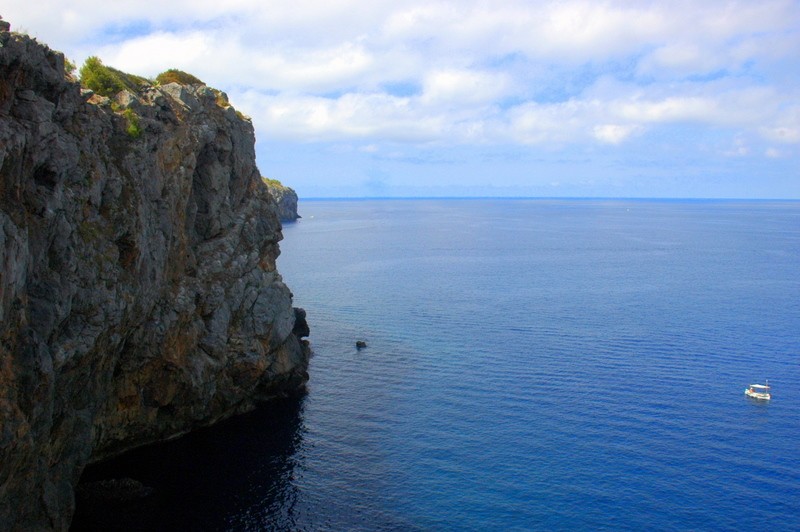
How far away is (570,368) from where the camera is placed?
82438mm

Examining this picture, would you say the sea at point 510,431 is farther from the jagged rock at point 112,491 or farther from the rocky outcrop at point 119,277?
the rocky outcrop at point 119,277

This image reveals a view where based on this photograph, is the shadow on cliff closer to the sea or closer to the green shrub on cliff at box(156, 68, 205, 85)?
the sea

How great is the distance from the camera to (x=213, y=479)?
56.9m

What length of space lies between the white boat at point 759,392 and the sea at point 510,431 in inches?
45.0

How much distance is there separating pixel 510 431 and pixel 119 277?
3634cm

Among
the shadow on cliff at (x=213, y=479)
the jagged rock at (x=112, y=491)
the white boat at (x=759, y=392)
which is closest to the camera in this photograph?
the shadow on cliff at (x=213, y=479)

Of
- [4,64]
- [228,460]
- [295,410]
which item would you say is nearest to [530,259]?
[295,410]

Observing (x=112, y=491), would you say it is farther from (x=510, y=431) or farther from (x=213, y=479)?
(x=510, y=431)

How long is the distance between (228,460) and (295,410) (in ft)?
40.5

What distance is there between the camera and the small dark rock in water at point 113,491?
171 ft

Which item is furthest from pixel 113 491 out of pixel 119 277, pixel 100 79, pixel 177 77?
pixel 177 77

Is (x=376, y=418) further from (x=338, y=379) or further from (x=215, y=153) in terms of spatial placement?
(x=215, y=153)

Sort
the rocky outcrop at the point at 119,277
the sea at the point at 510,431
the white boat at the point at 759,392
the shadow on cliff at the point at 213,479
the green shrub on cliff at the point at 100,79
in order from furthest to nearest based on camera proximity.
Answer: the white boat at the point at 759,392 < the green shrub on cliff at the point at 100,79 < the sea at the point at 510,431 < the shadow on cliff at the point at 213,479 < the rocky outcrop at the point at 119,277

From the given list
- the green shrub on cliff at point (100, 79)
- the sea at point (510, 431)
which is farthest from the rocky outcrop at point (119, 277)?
the sea at point (510, 431)
